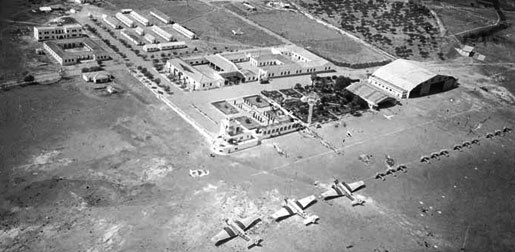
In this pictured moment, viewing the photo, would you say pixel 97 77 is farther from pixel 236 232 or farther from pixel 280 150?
pixel 236 232


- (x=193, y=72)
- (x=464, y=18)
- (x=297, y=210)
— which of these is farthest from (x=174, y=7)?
(x=297, y=210)

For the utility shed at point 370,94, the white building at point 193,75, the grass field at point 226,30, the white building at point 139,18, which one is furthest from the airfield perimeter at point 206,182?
the white building at point 139,18

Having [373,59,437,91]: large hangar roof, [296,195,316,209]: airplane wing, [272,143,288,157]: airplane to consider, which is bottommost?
[272,143,288,157]: airplane

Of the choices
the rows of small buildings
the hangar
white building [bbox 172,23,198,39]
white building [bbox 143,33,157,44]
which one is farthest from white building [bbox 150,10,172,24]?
the hangar

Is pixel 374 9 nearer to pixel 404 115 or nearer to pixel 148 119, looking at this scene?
pixel 404 115

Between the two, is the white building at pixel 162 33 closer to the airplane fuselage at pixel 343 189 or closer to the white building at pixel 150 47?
the white building at pixel 150 47

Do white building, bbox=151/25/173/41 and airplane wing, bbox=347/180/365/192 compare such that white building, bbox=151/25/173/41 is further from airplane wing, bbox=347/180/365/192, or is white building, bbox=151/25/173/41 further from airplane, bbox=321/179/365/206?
airplane wing, bbox=347/180/365/192

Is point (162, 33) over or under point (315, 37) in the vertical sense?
over
